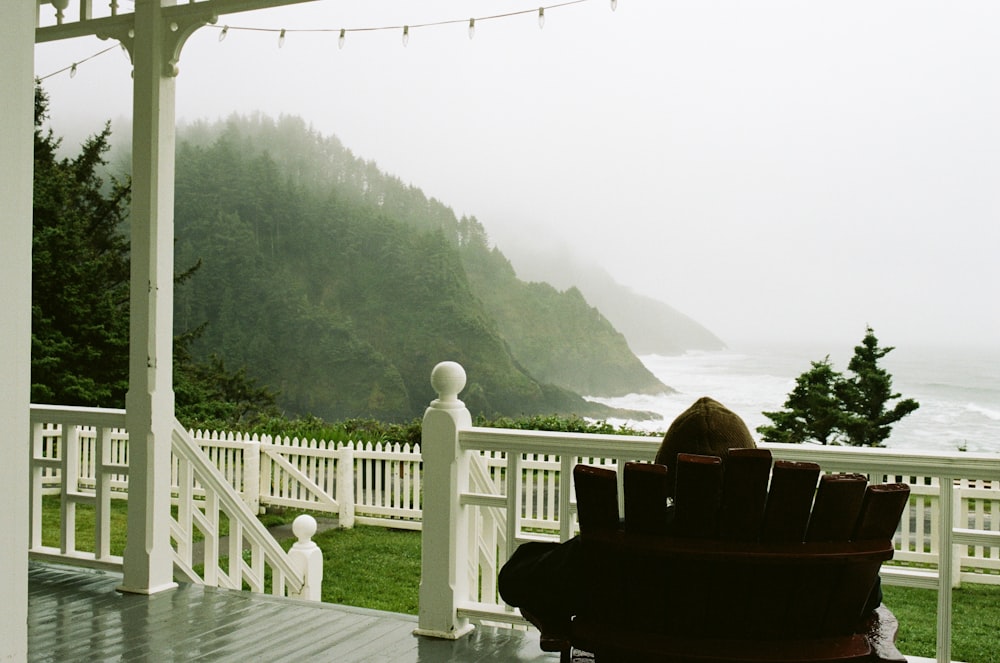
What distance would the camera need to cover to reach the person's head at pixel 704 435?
5.41 feet

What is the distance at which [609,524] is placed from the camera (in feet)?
5.24

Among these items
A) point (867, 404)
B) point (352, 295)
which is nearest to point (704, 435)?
point (867, 404)

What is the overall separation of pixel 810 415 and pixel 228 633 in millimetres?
11054

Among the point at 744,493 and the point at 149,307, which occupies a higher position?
the point at 149,307

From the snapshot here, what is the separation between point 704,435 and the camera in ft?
5.43

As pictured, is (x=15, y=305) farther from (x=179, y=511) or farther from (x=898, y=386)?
(x=898, y=386)

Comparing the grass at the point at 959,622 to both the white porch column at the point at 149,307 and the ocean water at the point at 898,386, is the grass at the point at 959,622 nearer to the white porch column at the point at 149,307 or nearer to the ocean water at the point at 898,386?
the ocean water at the point at 898,386

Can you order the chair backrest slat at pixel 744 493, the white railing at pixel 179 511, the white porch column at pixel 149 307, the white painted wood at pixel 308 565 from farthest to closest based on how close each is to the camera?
the white painted wood at pixel 308 565 < the white railing at pixel 179 511 < the white porch column at pixel 149 307 < the chair backrest slat at pixel 744 493

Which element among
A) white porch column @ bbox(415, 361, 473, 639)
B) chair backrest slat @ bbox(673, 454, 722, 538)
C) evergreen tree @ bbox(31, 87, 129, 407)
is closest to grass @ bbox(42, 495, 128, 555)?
evergreen tree @ bbox(31, 87, 129, 407)

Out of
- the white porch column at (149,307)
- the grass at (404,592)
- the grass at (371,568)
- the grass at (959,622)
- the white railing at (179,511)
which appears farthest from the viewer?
the grass at (371,568)

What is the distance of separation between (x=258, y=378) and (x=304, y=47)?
7.64 meters

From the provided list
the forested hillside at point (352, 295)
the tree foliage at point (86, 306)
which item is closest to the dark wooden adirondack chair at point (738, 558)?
the tree foliage at point (86, 306)

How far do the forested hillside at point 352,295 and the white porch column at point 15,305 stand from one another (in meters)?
17.4

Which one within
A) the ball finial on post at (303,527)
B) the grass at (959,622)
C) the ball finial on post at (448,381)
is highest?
the ball finial on post at (448,381)
